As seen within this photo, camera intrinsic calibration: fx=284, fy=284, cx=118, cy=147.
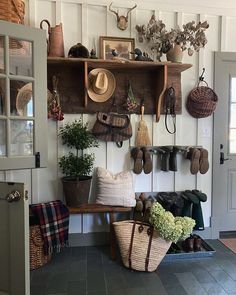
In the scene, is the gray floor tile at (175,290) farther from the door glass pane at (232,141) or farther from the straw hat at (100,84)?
the straw hat at (100,84)

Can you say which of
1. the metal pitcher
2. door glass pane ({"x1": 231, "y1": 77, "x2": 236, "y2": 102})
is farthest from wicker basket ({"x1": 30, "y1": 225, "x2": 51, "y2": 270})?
door glass pane ({"x1": 231, "y1": 77, "x2": 236, "y2": 102})

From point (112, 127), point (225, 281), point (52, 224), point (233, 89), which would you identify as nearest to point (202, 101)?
point (233, 89)

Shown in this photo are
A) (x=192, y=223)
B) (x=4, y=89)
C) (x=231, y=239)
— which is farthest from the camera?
(x=231, y=239)

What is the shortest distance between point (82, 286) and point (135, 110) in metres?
1.70

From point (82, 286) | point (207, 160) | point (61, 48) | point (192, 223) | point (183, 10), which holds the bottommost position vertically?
point (82, 286)

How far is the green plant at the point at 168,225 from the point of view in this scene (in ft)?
7.75

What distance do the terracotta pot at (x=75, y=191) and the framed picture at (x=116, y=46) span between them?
126 centimetres

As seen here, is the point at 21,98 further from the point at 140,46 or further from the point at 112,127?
the point at 140,46

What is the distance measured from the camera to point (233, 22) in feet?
10.1

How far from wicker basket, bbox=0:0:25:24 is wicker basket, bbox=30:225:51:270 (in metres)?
1.70

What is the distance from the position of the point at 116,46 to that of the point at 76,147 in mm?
1094

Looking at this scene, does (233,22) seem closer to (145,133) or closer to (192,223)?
(145,133)

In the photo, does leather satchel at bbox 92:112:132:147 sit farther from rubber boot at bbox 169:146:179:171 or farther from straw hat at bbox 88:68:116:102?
rubber boot at bbox 169:146:179:171

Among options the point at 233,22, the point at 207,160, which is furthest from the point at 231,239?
the point at 233,22
